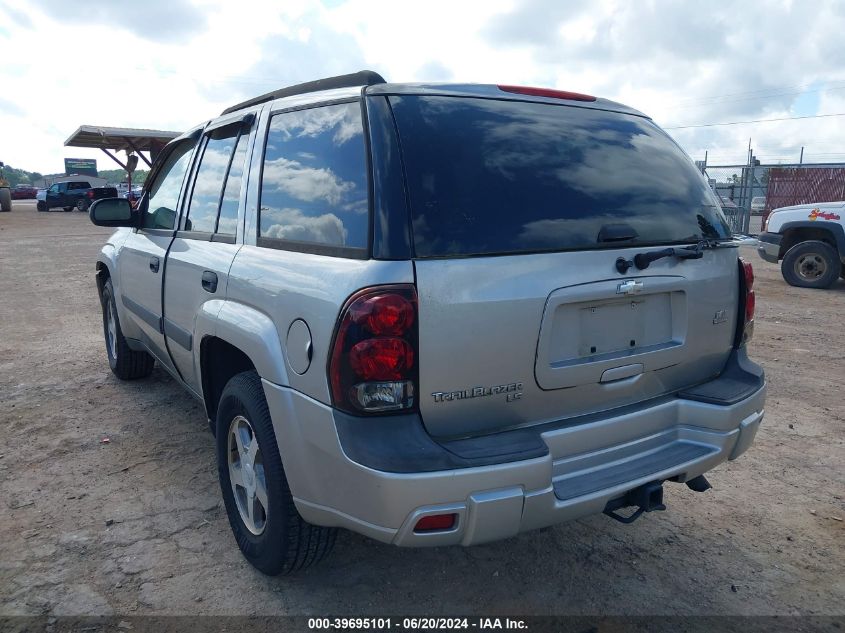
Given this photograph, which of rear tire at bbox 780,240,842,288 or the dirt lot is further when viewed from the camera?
rear tire at bbox 780,240,842,288

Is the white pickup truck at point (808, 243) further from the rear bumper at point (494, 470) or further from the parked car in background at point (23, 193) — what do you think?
the parked car in background at point (23, 193)

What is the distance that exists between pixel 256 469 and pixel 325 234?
1053 mm

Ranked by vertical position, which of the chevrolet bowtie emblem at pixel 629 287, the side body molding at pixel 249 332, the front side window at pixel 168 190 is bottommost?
the side body molding at pixel 249 332

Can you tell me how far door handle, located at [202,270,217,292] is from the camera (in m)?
2.99

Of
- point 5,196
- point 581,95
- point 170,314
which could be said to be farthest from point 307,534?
point 5,196

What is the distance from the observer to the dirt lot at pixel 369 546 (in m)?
2.67

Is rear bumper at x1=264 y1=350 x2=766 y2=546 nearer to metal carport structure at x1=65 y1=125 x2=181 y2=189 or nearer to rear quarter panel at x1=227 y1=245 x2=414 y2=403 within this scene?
rear quarter panel at x1=227 y1=245 x2=414 y2=403

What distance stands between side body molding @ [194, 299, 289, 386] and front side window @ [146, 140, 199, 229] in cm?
121

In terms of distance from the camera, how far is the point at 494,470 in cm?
207

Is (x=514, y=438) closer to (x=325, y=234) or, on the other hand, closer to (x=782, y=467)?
(x=325, y=234)

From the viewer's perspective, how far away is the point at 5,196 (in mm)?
36062

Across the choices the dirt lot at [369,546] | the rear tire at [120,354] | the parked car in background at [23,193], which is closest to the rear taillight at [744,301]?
the dirt lot at [369,546]

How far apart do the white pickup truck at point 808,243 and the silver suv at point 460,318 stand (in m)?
8.08

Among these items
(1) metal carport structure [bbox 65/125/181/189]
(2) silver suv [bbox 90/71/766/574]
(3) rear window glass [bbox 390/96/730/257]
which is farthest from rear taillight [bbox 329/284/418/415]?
(1) metal carport structure [bbox 65/125/181/189]
